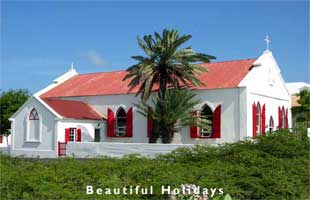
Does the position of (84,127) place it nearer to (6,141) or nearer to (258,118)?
(258,118)

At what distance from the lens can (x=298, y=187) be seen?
39.8ft

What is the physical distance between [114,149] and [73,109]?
920 cm

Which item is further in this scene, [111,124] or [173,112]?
[111,124]

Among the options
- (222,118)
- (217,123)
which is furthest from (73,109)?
(222,118)

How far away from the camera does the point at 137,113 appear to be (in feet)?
110

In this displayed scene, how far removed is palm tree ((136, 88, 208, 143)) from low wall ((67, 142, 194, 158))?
4.59 metres

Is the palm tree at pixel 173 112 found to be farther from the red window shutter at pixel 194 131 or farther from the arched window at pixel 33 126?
the arched window at pixel 33 126

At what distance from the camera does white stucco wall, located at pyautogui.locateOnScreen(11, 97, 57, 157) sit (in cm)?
3106

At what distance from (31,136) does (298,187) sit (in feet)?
79.2

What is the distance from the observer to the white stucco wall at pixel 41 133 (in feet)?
102

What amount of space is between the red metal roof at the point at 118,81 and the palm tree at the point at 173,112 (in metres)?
2.10

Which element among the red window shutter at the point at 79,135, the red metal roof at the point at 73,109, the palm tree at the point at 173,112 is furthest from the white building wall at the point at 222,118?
the red window shutter at the point at 79,135

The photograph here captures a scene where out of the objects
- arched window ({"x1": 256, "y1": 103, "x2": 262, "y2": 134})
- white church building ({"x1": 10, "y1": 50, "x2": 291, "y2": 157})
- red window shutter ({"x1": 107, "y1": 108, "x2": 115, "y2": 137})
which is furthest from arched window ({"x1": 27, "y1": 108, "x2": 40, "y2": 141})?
arched window ({"x1": 256, "y1": 103, "x2": 262, "y2": 134})

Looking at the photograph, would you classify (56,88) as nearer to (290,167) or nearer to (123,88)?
(123,88)
